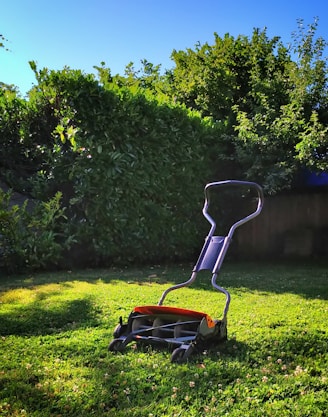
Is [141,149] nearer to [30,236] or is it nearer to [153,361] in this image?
[30,236]

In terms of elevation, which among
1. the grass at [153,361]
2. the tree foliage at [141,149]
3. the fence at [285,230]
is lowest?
the grass at [153,361]

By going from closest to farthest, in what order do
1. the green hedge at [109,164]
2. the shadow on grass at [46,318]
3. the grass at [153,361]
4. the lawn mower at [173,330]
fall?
the grass at [153,361] → the lawn mower at [173,330] → the shadow on grass at [46,318] → the green hedge at [109,164]

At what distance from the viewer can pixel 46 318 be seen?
393cm

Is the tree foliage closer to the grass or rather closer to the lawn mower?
the grass

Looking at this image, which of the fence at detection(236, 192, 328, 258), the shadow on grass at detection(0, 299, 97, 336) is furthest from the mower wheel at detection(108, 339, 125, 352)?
the fence at detection(236, 192, 328, 258)

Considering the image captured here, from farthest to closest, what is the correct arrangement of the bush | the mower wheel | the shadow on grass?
1. the bush
2. the shadow on grass
3. the mower wheel

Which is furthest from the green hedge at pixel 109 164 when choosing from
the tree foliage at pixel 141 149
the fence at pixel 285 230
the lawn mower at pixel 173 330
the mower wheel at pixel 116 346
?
the mower wheel at pixel 116 346

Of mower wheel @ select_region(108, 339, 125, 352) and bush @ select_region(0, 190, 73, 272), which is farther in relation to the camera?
bush @ select_region(0, 190, 73, 272)

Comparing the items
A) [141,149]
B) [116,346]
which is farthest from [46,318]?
[141,149]

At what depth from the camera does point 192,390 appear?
2.49m

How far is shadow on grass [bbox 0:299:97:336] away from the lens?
362 cm

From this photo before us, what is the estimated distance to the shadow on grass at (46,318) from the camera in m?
3.62

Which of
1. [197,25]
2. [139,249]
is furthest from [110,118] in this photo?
[197,25]

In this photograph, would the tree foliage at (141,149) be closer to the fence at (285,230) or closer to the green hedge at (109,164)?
the green hedge at (109,164)
